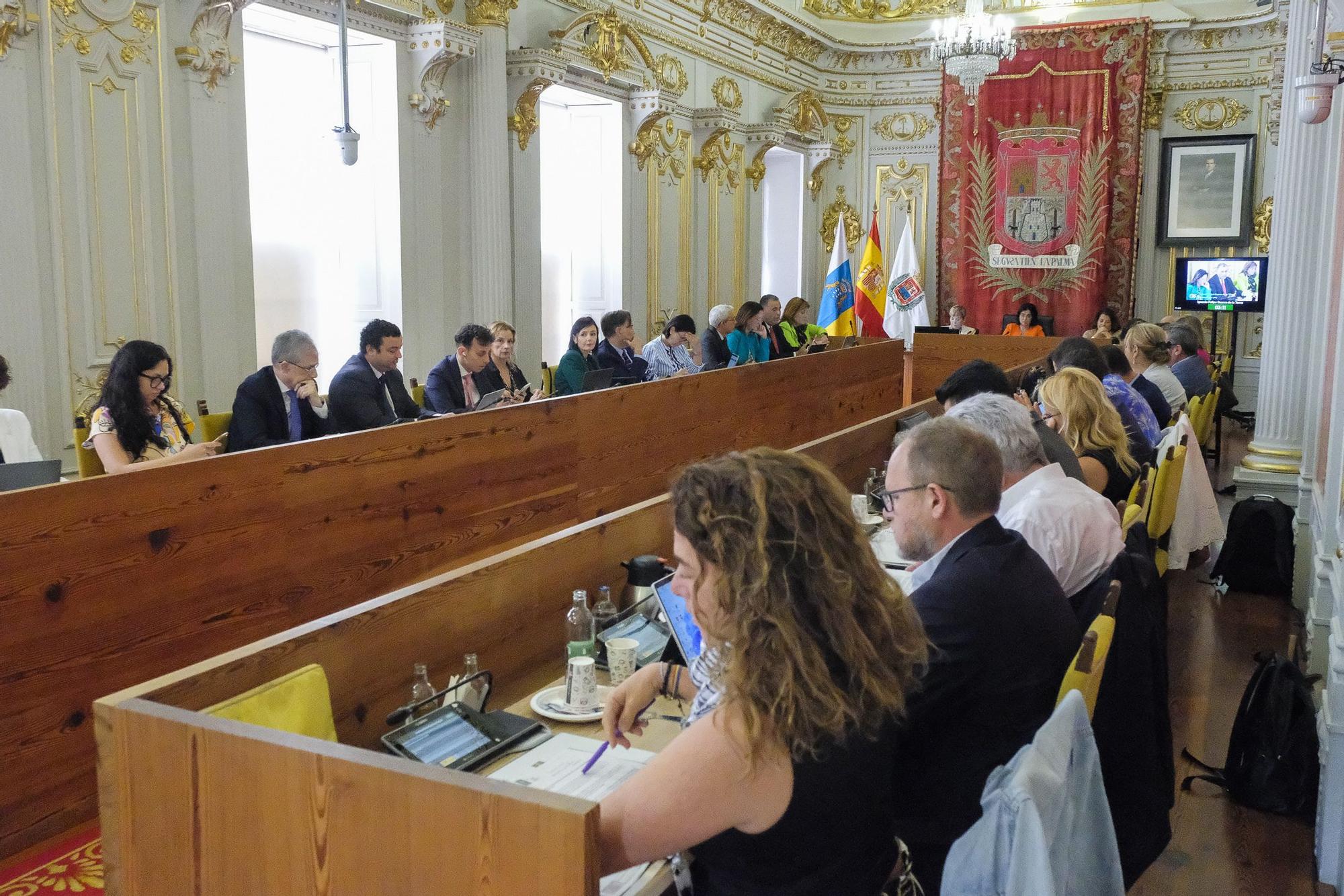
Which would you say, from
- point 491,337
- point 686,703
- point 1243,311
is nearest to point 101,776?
point 686,703

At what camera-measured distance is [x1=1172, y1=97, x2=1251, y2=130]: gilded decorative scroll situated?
37.6 feet

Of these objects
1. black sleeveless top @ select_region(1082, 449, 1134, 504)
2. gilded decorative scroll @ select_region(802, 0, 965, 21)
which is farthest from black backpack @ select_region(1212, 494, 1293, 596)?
gilded decorative scroll @ select_region(802, 0, 965, 21)

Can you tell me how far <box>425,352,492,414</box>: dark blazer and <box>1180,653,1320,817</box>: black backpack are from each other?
146 inches

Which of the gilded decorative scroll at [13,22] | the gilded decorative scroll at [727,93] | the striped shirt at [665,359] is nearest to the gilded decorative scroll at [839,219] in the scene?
the gilded decorative scroll at [727,93]

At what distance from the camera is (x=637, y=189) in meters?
9.08

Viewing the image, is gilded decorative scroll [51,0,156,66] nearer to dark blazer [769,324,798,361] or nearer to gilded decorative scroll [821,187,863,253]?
dark blazer [769,324,798,361]

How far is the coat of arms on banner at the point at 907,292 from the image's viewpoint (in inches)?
470

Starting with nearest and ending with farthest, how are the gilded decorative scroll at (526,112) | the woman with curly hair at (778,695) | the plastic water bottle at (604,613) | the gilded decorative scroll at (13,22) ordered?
the woman with curly hair at (778,695) < the plastic water bottle at (604,613) < the gilded decorative scroll at (13,22) < the gilded decorative scroll at (526,112)

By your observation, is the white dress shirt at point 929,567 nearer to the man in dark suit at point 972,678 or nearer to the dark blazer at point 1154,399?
the man in dark suit at point 972,678

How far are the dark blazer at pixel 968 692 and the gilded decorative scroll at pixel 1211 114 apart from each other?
11206 millimetres

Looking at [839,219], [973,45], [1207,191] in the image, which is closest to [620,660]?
[973,45]

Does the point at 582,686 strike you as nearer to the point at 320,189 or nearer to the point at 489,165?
the point at 320,189

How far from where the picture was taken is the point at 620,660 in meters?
2.51

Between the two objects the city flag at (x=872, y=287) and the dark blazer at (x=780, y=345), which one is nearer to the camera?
the dark blazer at (x=780, y=345)
